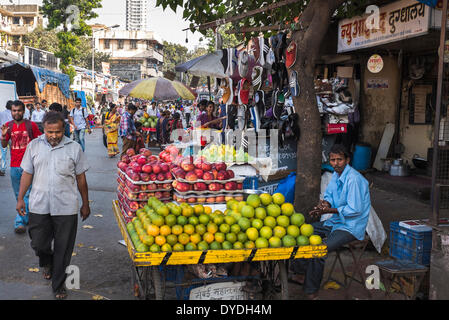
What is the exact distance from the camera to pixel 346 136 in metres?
10.7

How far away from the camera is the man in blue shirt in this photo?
4551 mm

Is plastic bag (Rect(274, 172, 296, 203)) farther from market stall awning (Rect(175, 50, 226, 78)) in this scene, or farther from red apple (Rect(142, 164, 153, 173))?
market stall awning (Rect(175, 50, 226, 78))

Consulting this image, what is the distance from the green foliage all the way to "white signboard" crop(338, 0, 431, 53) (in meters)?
24.0

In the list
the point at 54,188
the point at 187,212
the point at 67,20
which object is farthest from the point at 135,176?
the point at 67,20

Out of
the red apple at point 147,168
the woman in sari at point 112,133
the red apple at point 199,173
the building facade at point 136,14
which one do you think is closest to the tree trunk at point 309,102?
the red apple at point 199,173

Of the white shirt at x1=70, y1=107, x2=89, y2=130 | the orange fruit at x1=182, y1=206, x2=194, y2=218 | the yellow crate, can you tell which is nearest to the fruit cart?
the yellow crate

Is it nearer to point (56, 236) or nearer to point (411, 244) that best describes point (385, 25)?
point (411, 244)

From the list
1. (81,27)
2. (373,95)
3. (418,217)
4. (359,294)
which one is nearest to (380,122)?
(373,95)

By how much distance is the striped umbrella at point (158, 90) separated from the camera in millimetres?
15484

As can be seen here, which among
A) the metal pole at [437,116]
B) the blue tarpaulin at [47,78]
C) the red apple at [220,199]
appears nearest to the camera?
the metal pole at [437,116]

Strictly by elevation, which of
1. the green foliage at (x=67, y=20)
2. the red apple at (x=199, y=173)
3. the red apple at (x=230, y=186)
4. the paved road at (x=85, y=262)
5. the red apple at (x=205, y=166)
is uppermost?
the green foliage at (x=67, y=20)

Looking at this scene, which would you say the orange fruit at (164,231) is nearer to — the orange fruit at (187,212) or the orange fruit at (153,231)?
the orange fruit at (153,231)

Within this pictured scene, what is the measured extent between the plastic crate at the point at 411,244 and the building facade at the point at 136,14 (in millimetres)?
128545

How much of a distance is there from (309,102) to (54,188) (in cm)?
333
